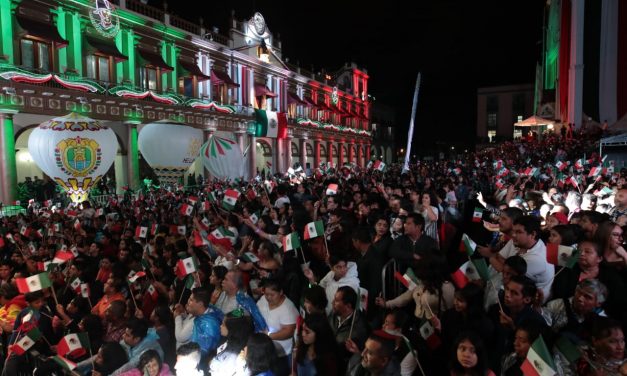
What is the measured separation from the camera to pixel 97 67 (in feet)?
71.6

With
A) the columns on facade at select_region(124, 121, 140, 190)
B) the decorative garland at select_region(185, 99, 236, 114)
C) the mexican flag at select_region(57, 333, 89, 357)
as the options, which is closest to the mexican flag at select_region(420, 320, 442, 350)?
the mexican flag at select_region(57, 333, 89, 357)

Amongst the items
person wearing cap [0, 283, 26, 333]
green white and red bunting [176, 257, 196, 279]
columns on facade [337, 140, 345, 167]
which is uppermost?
columns on facade [337, 140, 345, 167]

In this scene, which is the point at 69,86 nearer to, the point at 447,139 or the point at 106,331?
the point at 106,331

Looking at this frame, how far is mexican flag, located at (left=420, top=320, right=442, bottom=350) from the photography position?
3.61 metres

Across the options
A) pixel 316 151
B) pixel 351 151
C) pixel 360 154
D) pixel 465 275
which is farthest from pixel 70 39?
pixel 360 154

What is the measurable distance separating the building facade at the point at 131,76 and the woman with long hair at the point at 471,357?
63.8ft

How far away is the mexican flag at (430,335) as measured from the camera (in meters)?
3.61

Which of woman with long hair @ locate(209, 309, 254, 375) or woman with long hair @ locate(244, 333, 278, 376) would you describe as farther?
woman with long hair @ locate(209, 309, 254, 375)

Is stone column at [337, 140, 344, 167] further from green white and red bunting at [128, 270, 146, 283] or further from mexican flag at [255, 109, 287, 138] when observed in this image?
green white and red bunting at [128, 270, 146, 283]

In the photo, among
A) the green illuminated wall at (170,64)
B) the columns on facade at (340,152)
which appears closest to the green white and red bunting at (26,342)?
the green illuminated wall at (170,64)

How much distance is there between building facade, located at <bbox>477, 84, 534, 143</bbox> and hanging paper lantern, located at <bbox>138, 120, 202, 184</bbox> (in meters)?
54.9

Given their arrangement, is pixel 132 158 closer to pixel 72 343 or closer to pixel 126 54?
pixel 126 54

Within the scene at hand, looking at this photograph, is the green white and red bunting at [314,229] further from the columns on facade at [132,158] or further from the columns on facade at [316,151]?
the columns on facade at [316,151]

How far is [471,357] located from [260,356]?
1638 millimetres
